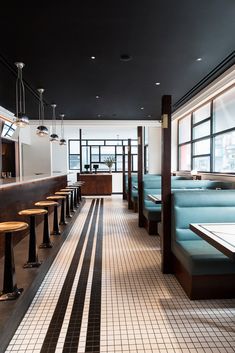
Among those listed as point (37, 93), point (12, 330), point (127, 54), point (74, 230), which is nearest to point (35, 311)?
point (12, 330)

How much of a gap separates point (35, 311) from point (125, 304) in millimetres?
840

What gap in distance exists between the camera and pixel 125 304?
2.52m

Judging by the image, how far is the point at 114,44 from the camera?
412 cm

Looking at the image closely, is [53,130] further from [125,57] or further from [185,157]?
[125,57]

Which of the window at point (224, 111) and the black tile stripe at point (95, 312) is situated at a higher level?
the window at point (224, 111)

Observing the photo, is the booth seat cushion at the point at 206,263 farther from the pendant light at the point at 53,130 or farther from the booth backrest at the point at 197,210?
the pendant light at the point at 53,130

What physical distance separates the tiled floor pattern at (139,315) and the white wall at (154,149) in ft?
26.6

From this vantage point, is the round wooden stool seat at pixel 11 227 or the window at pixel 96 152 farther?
the window at pixel 96 152

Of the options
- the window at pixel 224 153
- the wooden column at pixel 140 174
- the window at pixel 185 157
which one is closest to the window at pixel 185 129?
the window at pixel 185 157

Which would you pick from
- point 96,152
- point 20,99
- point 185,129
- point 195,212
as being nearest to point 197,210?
point 195,212

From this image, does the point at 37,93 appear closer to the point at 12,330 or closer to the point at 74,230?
the point at 74,230

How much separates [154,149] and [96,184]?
308 cm

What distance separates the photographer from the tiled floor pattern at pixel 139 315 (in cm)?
195

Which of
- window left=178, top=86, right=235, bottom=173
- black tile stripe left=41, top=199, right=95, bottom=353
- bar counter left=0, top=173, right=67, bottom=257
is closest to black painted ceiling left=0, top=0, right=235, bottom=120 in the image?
window left=178, top=86, right=235, bottom=173
